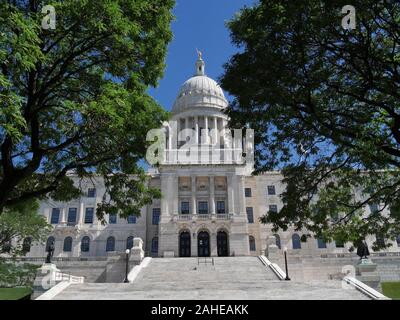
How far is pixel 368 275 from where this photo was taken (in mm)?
24062

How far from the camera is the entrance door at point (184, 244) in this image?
4612 centimetres

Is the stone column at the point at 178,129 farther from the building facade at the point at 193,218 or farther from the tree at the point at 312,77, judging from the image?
the tree at the point at 312,77

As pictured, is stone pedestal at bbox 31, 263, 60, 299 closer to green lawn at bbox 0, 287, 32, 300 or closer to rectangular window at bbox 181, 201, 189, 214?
green lawn at bbox 0, 287, 32, 300

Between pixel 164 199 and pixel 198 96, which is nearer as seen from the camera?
pixel 164 199

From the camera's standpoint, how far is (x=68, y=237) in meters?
51.0

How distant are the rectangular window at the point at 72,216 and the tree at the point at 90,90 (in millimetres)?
37862

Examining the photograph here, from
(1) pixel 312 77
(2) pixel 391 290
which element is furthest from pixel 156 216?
(1) pixel 312 77

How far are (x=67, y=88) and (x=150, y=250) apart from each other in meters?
39.5

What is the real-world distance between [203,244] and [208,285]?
22.7m

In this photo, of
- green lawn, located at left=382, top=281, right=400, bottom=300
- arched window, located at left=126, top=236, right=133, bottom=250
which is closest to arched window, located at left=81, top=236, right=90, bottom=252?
arched window, located at left=126, top=236, right=133, bottom=250

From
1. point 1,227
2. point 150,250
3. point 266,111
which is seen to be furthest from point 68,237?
point 266,111

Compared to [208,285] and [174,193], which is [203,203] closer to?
[174,193]

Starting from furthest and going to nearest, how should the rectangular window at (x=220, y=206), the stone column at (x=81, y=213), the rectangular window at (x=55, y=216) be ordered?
1. the rectangular window at (x=55, y=216)
2. the stone column at (x=81, y=213)
3. the rectangular window at (x=220, y=206)

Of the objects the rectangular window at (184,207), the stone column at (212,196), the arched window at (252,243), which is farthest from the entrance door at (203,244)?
the arched window at (252,243)
